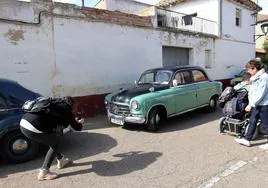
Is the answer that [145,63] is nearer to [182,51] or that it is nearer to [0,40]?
[182,51]

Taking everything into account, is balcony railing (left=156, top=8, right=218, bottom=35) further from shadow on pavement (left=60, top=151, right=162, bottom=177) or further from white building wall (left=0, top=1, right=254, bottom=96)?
shadow on pavement (left=60, top=151, right=162, bottom=177)

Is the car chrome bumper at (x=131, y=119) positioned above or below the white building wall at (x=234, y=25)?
below

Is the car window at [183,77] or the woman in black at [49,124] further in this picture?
the car window at [183,77]

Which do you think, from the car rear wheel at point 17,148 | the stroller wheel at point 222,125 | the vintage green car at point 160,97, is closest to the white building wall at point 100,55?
the vintage green car at point 160,97

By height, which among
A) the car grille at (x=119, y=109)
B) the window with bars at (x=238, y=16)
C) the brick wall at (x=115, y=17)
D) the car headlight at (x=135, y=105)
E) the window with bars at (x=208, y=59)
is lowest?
the car grille at (x=119, y=109)

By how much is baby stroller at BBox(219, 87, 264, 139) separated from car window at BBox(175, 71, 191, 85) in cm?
188

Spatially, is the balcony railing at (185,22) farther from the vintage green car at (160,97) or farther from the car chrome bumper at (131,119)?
the car chrome bumper at (131,119)

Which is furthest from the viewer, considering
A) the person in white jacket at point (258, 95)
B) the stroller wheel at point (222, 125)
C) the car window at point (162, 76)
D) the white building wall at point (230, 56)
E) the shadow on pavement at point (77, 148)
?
the white building wall at point (230, 56)

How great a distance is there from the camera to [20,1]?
319 inches

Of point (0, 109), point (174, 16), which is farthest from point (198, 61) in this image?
point (0, 109)

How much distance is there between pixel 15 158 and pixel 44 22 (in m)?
4.92

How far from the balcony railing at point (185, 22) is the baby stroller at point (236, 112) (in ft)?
25.7

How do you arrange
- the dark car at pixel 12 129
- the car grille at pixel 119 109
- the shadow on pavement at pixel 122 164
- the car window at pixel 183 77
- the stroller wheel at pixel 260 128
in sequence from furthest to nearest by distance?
the car window at pixel 183 77 → the car grille at pixel 119 109 → the stroller wheel at pixel 260 128 → the dark car at pixel 12 129 → the shadow on pavement at pixel 122 164

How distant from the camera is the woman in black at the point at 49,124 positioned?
4.38 metres
